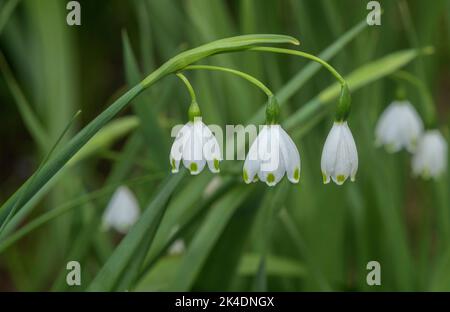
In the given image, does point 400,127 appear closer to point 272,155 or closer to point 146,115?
point 146,115

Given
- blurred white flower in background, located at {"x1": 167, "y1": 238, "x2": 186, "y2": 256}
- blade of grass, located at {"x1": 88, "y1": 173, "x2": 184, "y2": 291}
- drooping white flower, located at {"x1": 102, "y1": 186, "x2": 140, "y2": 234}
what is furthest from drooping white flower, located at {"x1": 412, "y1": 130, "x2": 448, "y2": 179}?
blade of grass, located at {"x1": 88, "y1": 173, "x2": 184, "y2": 291}

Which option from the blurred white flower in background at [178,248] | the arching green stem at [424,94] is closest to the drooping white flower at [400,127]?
the arching green stem at [424,94]

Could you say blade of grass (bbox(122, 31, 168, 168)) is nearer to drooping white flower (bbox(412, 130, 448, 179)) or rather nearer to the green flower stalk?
the green flower stalk

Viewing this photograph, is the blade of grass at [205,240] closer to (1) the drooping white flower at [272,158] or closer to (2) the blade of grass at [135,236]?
(2) the blade of grass at [135,236]

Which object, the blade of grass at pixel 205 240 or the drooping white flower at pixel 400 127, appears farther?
the drooping white flower at pixel 400 127

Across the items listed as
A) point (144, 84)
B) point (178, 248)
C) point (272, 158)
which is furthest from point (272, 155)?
point (178, 248)
